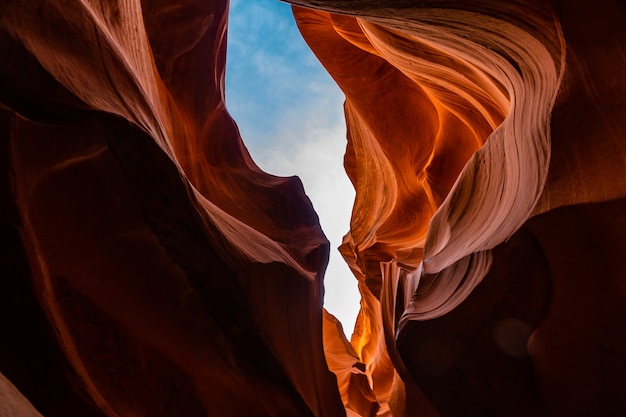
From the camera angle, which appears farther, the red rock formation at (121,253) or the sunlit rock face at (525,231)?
the sunlit rock face at (525,231)

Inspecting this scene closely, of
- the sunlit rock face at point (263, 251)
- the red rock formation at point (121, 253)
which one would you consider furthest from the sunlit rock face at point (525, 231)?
Result: the red rock formation at point (121, 253)

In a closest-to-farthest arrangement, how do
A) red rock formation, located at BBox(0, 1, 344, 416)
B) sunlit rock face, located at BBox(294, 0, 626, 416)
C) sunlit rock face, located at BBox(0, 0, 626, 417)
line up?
red rock formation, located at BBox(0, 1, 344, 416) < sunlit rock face, located at BBox(0, 0, 626, 417) < sunlit rock face, located at BBox(294, 0, 626, 416)

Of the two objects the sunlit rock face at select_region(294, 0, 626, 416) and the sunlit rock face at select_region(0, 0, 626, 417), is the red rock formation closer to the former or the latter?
the sunlit rock face at select_region(0, 0, 626, 417)

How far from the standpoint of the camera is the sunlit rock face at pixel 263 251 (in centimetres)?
296

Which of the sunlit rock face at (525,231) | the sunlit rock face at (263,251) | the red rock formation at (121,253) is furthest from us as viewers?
the sunlit rock face at (525,231)

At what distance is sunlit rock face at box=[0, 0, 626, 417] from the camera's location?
296 centimetres

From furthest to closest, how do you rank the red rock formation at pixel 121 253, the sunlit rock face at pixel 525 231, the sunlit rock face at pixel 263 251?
the sunlit rock face at pixel 525 231
the sunlit rock face at pixel 263 251
the red rock formation at pixel 121 253

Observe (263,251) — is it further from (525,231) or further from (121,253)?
(525,231)

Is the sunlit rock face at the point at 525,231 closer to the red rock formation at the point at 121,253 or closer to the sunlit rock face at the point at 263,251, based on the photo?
the sunlit rock face at the point at 263,251

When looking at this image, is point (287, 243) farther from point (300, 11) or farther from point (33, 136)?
point (300, 11)

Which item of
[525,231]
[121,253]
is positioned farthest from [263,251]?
[525,231]

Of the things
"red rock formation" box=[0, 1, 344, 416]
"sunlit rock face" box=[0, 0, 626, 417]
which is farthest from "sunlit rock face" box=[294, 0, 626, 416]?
"red rock formation" box=[0, 1, 344, 416]

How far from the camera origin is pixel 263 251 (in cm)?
464

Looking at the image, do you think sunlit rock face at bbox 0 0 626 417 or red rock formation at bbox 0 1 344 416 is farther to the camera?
sunlit rock face at bbox 0 0 626 417
